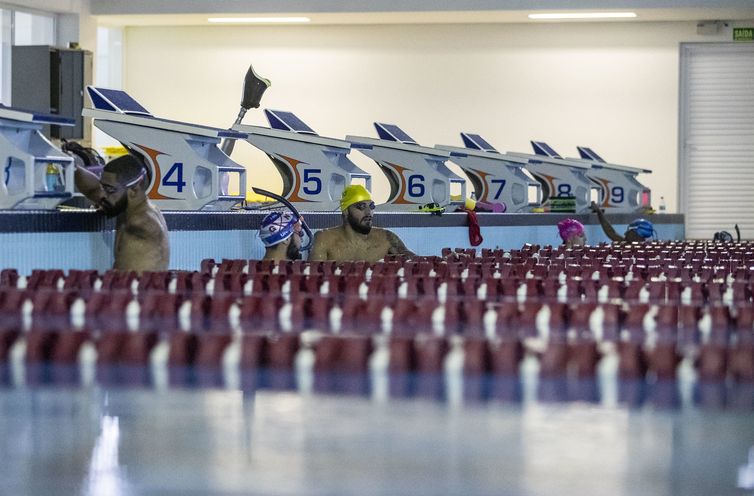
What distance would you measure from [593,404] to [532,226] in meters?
12.2

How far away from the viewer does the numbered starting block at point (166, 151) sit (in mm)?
9305

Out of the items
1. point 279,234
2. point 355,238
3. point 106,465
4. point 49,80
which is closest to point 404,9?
point 49,80

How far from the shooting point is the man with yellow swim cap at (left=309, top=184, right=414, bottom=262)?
8.47 meters

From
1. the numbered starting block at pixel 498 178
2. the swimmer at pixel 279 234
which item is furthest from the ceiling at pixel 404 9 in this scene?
the swimmer at pixel 279 234

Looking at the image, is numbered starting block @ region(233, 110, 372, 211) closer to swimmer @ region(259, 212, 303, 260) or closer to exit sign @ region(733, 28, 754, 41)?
swimmer @ region(259, 212, 303, 260)

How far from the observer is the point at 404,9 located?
22766 millimetres

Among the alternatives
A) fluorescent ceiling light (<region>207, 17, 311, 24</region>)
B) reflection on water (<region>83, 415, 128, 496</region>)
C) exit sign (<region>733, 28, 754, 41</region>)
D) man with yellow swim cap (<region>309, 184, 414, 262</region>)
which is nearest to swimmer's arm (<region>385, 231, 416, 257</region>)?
man with yellow swim cap (<region>309, 184, 414, 262</region>)

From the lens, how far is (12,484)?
284 centimetres

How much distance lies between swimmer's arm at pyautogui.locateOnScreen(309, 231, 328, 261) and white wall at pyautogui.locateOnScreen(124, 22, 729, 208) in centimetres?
1639

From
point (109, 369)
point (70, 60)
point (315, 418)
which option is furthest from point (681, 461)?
point (70, 60)

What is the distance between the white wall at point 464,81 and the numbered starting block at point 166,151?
1532 cm

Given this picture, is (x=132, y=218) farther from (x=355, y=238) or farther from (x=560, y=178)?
(x=560, y=178)

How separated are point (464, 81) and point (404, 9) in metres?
2.57

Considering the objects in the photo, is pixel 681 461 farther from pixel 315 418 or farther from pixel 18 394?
pixel 18 394
